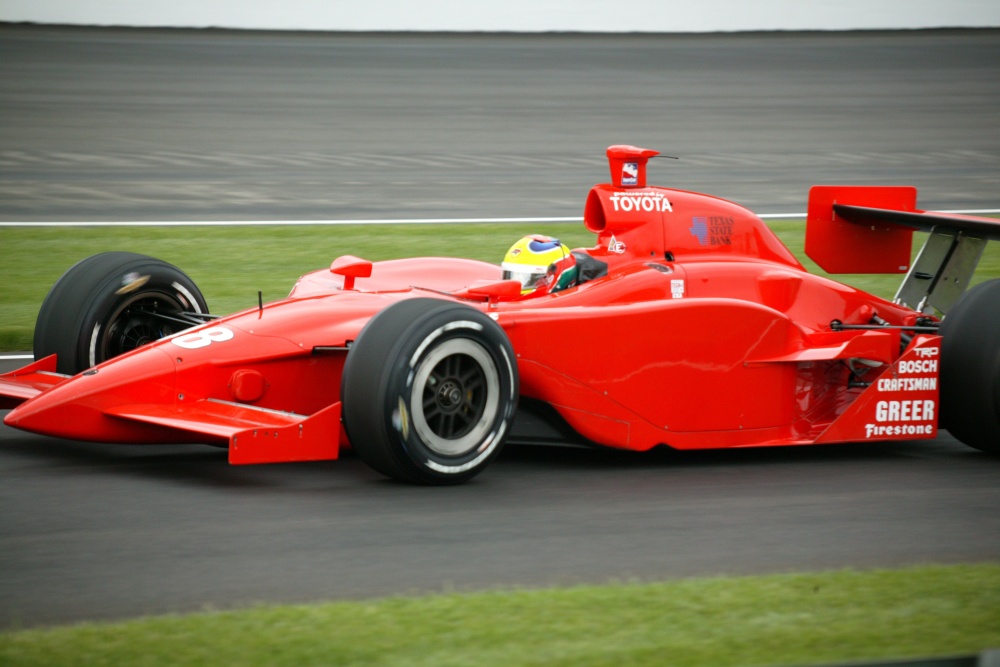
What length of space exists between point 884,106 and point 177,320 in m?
16.9

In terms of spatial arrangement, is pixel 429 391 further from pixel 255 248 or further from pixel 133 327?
pixel 255 248

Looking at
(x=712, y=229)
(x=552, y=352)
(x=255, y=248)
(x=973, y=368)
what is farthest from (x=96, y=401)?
(x=255, y=248)

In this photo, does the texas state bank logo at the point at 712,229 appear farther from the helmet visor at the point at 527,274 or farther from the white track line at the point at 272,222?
the white track line at the point at 272,222

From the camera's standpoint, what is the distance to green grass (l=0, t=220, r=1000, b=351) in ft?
36.5

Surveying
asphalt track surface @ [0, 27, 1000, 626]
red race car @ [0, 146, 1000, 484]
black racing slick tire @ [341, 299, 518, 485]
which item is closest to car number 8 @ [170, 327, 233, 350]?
red race car @ [0, 146, 1000, 484]

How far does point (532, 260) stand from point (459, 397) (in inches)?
52.0

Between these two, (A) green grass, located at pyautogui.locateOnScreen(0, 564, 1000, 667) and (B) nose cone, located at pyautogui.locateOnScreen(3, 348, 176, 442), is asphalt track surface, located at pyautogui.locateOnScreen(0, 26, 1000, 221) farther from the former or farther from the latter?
(A) green grass, located at pyautogui.locateOnScreen(0, 564, 1000, 667)

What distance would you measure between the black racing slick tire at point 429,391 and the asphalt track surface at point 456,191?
17 cm

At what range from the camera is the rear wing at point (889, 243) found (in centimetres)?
779

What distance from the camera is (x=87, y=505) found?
5.48 meters

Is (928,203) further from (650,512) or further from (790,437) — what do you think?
(650,512)

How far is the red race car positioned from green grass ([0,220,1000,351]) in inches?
138

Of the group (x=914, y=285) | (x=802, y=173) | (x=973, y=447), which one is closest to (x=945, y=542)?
(x=973, y=447)

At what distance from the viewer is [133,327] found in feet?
23.1
